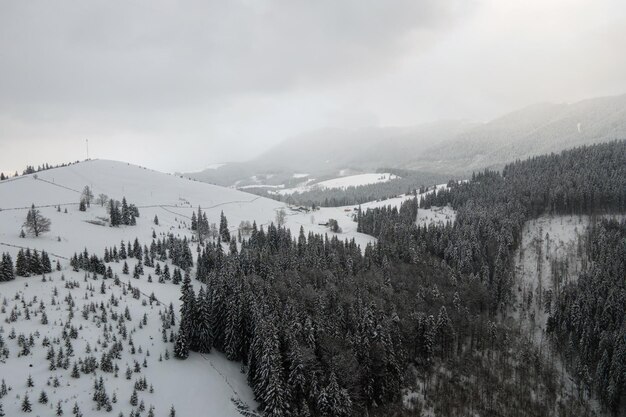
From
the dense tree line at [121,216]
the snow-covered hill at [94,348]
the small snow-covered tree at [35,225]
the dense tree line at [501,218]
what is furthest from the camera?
the dense tree line at [121,216]

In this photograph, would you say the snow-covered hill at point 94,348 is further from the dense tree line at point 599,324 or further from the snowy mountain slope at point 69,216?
the dense tree line at point 599,324

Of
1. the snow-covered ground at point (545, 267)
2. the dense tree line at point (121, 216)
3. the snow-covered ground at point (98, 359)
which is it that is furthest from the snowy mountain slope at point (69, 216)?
the snow-covered ground at point (545, 267)

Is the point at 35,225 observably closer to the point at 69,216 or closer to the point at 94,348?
the point at 69,216

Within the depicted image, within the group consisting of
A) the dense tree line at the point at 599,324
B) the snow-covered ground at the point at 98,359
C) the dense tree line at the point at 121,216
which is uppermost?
the dense tree line at the point at 121,216

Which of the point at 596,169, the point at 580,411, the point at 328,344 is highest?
the point at 596,169

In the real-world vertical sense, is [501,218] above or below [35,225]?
below

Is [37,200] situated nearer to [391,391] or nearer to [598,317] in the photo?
[391,391]

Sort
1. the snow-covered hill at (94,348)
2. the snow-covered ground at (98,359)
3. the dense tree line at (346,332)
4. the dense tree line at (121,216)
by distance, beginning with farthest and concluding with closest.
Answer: the dense tree line at (121,216) → the dense tree line at (346,332) → the snow-covered hill at (94,348) → the snow-covered ground at (98,359)

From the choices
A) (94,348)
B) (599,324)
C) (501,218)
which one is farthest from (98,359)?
(501,218)

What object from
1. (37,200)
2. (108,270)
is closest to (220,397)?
(108,270)
